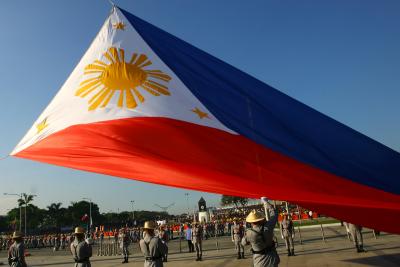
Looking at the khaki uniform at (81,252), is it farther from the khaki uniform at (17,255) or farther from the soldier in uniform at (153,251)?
the khaki uniform at (17,255)

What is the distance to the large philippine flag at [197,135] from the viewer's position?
5266 millimetres

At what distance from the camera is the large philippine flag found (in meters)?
5.27

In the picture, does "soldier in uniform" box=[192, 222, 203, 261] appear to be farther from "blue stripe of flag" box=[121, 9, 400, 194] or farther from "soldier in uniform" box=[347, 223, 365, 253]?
"blue stripe of flag" box=[121, 9, 400, 194]

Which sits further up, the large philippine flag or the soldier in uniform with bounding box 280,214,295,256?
the large philippine flag

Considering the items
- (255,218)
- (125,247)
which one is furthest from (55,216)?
(255,218)

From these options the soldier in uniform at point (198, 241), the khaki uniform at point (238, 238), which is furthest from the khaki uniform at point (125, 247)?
the khaki uniform at point (238, 238)

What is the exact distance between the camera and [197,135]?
5.88 m

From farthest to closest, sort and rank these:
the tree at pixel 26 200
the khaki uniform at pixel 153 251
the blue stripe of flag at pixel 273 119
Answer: the tree at pixel 26 200 → the khaki uniform at pixel 153 251 → the blue stripe of flag at pixel 273 119

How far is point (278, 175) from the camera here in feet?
17.9

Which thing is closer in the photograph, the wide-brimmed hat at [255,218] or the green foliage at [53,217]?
the wide-brimmed hat at [255,218]

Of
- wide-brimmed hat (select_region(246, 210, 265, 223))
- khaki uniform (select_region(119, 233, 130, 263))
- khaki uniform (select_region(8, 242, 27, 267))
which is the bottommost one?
khaki uniform (select_region(119, 233, 130, 263))

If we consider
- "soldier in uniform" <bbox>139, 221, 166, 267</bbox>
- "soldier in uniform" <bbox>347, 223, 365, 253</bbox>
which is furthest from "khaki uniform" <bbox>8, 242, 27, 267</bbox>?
"soldier in uniform" <bbox>347, 223, 365, 253</bbox>

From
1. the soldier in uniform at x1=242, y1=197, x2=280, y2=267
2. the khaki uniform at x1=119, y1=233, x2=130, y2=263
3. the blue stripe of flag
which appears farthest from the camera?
the khaki uniform at x1=119, y1=233, x2=130, y2=263

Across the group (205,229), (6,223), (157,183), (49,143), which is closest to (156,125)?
(157,183)
